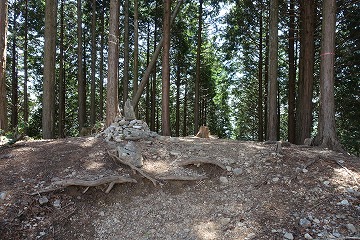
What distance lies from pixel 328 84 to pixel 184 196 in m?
4.92

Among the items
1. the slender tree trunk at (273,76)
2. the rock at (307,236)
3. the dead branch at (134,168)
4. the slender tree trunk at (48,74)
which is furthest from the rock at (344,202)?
the slender tree trunk at (48,74)

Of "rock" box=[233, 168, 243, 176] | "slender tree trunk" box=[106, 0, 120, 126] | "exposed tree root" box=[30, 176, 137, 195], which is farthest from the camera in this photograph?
"slender tree trunk" box=[106, 0, 120, 126]

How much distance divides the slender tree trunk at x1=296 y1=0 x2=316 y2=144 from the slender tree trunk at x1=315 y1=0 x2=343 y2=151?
263 cm

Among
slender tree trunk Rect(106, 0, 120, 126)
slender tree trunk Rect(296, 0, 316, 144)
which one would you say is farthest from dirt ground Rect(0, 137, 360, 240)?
slender tree trunk Rect(296, 0, 316, 144)

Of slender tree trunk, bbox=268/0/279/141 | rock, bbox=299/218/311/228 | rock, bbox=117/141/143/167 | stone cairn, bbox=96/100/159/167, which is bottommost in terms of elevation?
rock, bbox=299/218/311/228

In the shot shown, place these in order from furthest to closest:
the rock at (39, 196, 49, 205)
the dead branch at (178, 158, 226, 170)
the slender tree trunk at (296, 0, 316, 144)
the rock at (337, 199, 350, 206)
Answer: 1. the slender tree trunk at (296, 0, 316, 144)
2. the dead branch at (178, 158, 226, 170)
3. the rock at (39, 196, 49, 205)
4. the rock at (337, 199, 350, 206)

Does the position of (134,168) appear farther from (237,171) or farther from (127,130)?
(237,171)

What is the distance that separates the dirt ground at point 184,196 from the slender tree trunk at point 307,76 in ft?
12.0

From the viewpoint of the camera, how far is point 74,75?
19781mm

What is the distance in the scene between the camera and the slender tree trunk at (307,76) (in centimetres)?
941

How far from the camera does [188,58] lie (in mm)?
21297

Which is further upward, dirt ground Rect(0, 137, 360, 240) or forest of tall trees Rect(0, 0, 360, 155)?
forest of tall trees Rect(0, 0, 360, 155)

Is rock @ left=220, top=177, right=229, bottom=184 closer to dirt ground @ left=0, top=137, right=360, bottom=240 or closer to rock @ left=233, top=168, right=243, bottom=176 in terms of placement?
dirt ground @ left=0, top=137, right=360, bottom=240

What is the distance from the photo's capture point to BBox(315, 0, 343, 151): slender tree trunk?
6.70m
